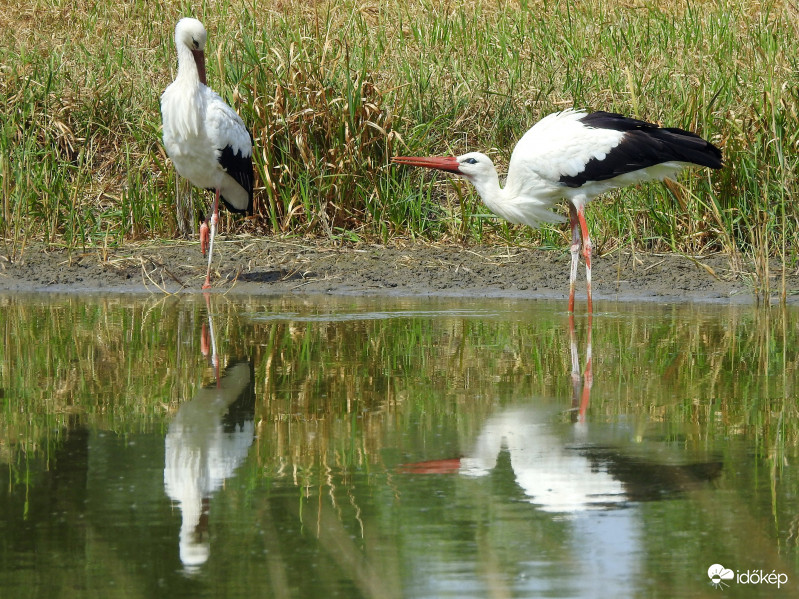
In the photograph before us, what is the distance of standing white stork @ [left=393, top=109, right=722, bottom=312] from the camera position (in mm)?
7867

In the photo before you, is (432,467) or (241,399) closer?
(432,467)

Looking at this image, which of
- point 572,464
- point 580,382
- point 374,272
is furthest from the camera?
point 374,272

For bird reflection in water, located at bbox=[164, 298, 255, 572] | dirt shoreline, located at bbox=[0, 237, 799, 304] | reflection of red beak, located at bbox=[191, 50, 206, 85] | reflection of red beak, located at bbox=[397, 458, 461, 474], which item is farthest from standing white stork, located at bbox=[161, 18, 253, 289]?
reflection of red beak, located at bbox=[397, 458, 461, 474]

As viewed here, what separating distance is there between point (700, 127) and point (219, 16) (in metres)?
6.24

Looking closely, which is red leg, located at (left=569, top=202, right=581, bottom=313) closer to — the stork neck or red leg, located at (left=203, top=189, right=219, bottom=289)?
red leg, located at (left=203, top=189, right=219, bottom=289)

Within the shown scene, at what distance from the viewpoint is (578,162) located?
8070 millimetres

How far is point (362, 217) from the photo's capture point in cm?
1015

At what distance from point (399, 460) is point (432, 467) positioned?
0.13 m

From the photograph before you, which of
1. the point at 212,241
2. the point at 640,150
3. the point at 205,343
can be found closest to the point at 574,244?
the point at 640,150

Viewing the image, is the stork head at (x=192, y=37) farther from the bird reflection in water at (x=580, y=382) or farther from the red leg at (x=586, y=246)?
the bird reflection in water at (x=580, y=382)

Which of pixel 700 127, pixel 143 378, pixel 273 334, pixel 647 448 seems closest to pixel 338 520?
pixel 647 448

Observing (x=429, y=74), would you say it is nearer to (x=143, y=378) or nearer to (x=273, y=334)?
(x=273, y=334)

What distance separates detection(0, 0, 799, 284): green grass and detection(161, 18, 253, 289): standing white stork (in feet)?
1.94

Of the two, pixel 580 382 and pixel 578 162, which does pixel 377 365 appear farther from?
pixel 578 162
